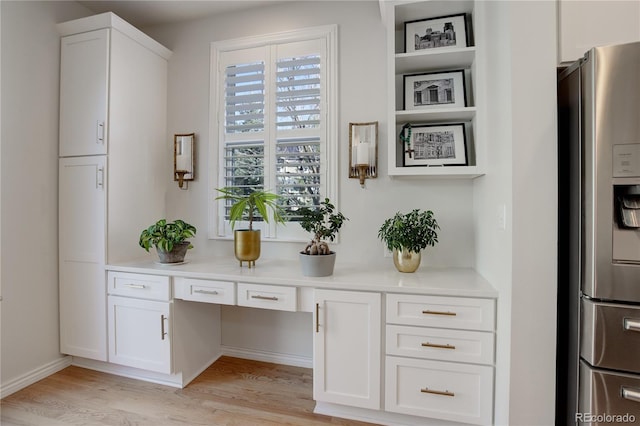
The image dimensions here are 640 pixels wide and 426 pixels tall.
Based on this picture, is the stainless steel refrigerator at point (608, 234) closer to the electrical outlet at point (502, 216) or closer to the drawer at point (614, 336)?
the drawer at point (614, 336)

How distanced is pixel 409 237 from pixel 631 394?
109cm

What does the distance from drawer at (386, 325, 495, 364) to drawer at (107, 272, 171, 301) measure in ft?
4.85

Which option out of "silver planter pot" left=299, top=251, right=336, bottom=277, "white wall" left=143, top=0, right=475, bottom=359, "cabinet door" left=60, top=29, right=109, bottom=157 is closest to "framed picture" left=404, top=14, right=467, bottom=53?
"white wall" left=143, top=0, right=475, bottom=359

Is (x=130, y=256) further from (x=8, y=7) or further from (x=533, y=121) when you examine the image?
(x=533, y=121)

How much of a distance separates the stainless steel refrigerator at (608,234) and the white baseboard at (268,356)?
1.69 meters

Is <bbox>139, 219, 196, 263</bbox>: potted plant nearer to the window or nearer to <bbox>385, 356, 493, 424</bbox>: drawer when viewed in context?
the window

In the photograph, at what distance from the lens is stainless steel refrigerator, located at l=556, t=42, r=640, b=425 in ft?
3.78

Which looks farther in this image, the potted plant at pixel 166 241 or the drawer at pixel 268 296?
the potted plant at pixel 166 241

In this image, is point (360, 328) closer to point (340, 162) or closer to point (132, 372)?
point (340, 162)

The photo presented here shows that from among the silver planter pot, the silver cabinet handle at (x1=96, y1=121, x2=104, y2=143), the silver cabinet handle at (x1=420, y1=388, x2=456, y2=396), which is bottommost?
the silver cabinet handle at (x1=420, y1=388, x2=456, y2=396)

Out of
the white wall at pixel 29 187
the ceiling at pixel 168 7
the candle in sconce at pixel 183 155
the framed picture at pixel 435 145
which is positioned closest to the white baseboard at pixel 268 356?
the white wall at pixel 29 187

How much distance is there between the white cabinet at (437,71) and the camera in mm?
1846

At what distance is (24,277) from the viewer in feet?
6.95

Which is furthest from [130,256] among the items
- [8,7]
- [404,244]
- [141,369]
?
[404,244]
